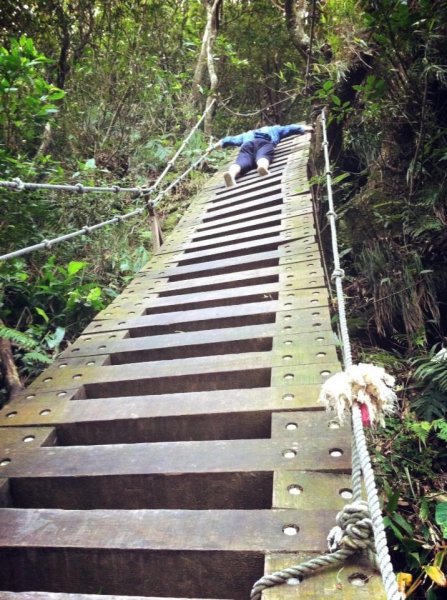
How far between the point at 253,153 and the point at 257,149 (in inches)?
3.4

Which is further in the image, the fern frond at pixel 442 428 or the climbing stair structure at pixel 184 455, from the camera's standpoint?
the fern frond at pixel 442 428

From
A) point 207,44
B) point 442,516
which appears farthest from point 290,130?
point 442,516

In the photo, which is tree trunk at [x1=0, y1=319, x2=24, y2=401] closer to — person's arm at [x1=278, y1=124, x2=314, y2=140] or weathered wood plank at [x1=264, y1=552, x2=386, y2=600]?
weathered wood plank at [x1=264, y1=552, x2=386, y2=600]

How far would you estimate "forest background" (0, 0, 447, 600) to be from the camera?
237 centimetres

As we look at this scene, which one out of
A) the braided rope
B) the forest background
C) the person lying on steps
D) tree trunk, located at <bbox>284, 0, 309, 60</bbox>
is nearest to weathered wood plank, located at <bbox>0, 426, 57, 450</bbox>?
the forest background

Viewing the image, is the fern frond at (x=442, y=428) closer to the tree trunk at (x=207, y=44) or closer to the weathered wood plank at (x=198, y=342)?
the weathered wood plank at (x=198, y=342)

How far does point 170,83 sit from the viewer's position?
6957 mm

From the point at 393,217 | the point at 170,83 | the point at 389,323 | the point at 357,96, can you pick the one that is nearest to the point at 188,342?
the point at 389,323

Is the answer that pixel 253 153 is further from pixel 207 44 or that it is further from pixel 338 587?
pixel 338 587

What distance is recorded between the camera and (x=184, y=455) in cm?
137

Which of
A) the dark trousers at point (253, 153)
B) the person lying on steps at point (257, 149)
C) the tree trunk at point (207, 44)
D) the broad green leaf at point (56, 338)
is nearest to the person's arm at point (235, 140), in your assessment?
the person lying on steps at point (257, 149)

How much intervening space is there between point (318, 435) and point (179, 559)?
503 mm

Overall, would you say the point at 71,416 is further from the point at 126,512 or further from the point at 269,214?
the point at 269,214

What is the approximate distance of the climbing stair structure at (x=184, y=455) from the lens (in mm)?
1057
